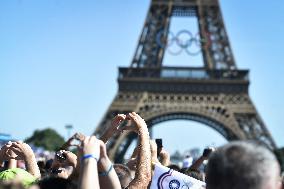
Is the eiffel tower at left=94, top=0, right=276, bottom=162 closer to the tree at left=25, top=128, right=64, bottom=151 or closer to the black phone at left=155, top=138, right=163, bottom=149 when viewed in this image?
the black phone at left=155, top=138, right=163, bottom=149

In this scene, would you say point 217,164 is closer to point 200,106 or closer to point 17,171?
point 17,171

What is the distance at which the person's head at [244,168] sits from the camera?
10.1 ft

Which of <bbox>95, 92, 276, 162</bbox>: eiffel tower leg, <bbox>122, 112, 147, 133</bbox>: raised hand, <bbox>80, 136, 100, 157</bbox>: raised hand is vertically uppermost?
<bbox>95, 92, 276, 162</bbox>: eiffel tower leg

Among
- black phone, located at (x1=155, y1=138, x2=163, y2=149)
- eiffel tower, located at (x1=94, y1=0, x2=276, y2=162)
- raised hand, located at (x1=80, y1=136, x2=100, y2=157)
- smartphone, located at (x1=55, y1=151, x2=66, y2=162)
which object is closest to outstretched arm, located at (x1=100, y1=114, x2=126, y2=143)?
smartphone, located at (x1=55, y1=151, x2=66, y2=162)

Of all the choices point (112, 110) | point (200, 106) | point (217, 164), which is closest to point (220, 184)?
point (217, 164)

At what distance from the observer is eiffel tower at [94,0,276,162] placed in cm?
5103

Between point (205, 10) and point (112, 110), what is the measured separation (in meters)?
13.8

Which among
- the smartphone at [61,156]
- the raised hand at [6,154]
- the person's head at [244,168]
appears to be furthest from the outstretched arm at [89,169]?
the raised hand at [6,154]

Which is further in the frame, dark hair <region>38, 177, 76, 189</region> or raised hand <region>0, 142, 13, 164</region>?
raised hand <region>0, 142, 13, 164</region>

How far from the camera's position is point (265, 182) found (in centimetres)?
310

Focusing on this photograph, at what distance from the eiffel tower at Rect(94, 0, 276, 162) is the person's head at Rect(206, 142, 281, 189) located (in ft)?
148

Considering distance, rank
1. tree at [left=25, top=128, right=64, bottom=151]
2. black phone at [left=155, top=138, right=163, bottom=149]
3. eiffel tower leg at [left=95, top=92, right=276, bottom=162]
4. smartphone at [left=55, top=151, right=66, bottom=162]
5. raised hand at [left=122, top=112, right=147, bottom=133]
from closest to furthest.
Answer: smartphone at [left=55, top=151, right=66, bottom=162] → raised hand at [left=122, top=112, right=147, bottom=133] → black phone at [left=155, top=138, right=163, bottom=149] → eiffel tower leg at [left=95, top=92, right=276, bottom=162] → tree at [left=25, top=128, right=64, bottom=151]

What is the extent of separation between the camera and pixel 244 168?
3.08 meters

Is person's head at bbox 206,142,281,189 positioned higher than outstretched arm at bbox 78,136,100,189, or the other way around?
outstretched arm at bbox 78,136,100,189
